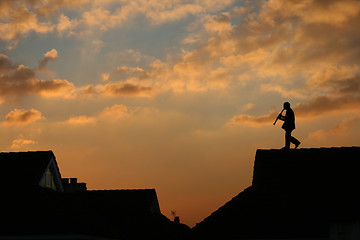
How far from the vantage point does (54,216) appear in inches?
968

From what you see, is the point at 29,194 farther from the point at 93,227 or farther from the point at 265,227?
the point at 265,227

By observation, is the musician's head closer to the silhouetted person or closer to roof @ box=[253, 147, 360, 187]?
the silhouetted person

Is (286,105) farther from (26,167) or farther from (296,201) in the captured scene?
(26,167)

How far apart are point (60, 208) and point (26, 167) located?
26.6 feet

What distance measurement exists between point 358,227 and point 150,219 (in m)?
14.8

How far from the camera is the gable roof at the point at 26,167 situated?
33.0 metres

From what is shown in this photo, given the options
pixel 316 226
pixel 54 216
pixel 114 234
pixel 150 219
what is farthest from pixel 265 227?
pixel 150 219

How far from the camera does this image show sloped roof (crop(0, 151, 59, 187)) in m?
33.0

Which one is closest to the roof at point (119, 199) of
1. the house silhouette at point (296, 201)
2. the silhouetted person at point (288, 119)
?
the house silhouette at point (296, 201)

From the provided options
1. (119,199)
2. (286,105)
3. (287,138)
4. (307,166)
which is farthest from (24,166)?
(307,166)

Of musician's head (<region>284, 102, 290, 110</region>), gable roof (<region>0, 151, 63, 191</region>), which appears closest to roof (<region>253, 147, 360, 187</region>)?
musician's head (<region>284, 102, 290, 110</region>)

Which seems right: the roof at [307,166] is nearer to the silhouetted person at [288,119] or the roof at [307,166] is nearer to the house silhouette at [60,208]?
the silhouetted person at [288,119]

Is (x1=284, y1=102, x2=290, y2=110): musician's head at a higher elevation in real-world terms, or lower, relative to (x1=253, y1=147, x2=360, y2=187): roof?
higher

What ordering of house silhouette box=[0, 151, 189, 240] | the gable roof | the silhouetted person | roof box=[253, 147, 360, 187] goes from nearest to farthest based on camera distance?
house silhouette box=[0, 151, 189, 240]
roof box=[253, 147, 360, 187]
the silhouetted person
the gable roof
